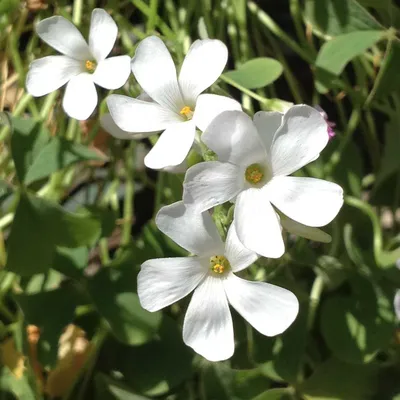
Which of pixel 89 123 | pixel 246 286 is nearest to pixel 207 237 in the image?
pixel 246 286

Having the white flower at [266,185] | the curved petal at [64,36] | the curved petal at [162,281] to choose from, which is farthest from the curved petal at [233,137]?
the curved petal at [64,36]

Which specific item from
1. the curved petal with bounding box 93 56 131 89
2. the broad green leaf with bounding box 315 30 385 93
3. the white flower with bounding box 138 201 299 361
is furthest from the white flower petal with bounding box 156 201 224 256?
the broad green leaf with bounding box 315 30 385 93

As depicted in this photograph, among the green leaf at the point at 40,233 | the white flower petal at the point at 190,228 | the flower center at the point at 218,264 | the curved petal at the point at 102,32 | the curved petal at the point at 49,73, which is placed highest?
the curved petal at the point at 102,32

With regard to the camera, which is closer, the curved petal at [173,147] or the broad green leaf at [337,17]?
the curved petal at [173,147]

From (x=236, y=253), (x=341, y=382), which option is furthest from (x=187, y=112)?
(x=341, y=382)

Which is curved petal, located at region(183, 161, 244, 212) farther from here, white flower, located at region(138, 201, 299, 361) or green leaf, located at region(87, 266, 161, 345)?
green leaf, located at region(87, 266, 161, 345)

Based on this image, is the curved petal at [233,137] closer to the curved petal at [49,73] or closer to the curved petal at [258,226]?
the curved petal at [258,226]

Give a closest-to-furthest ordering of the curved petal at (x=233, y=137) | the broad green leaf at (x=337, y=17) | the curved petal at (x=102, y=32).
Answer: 1. the curved petal at (x=233, y=137)
2. the curved petal at (x=102, y=32)
3. the broad green leaf at (x=337, y=17)

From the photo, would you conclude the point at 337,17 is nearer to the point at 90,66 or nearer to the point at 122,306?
the point at 90,66

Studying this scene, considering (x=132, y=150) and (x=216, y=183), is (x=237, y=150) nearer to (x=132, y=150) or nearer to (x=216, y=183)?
(x=216, y=183)
